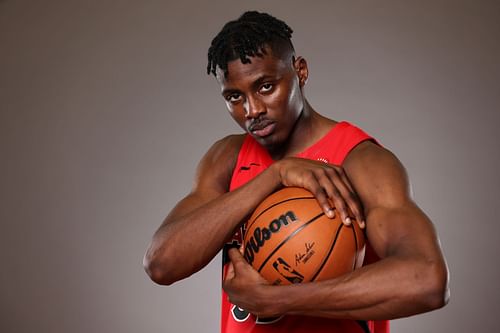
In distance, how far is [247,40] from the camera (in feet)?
5.86

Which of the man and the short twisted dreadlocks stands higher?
the short twisted dreadlocks

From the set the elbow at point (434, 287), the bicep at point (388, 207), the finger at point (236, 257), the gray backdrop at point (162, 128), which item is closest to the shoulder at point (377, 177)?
the bicep at point (388, 207)

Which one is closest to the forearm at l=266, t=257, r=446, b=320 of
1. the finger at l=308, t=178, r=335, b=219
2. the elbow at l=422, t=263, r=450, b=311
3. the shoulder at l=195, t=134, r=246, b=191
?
the elbow at l=422, t=263, r=450, b=311

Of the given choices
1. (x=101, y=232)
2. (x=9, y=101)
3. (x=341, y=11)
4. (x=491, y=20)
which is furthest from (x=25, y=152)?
(x=491, y=20)

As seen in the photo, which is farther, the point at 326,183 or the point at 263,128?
the point at 263,128

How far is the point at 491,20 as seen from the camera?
12.6ft

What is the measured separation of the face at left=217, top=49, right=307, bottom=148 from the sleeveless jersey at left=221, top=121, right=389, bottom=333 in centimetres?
11

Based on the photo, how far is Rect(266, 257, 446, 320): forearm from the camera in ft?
4.30

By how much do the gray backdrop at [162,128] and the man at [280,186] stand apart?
1.97 meters

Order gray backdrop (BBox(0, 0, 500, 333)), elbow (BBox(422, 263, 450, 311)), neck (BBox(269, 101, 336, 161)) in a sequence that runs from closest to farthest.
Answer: elbow (BBox(422, 263, 450, 311)) < neck (BBox(269, 101, 336, 161)) < gray backdrop (BBox(0, 0, 500, 333))

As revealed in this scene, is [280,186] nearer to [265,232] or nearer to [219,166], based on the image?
[265,232]

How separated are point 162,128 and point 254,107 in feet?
7.65
